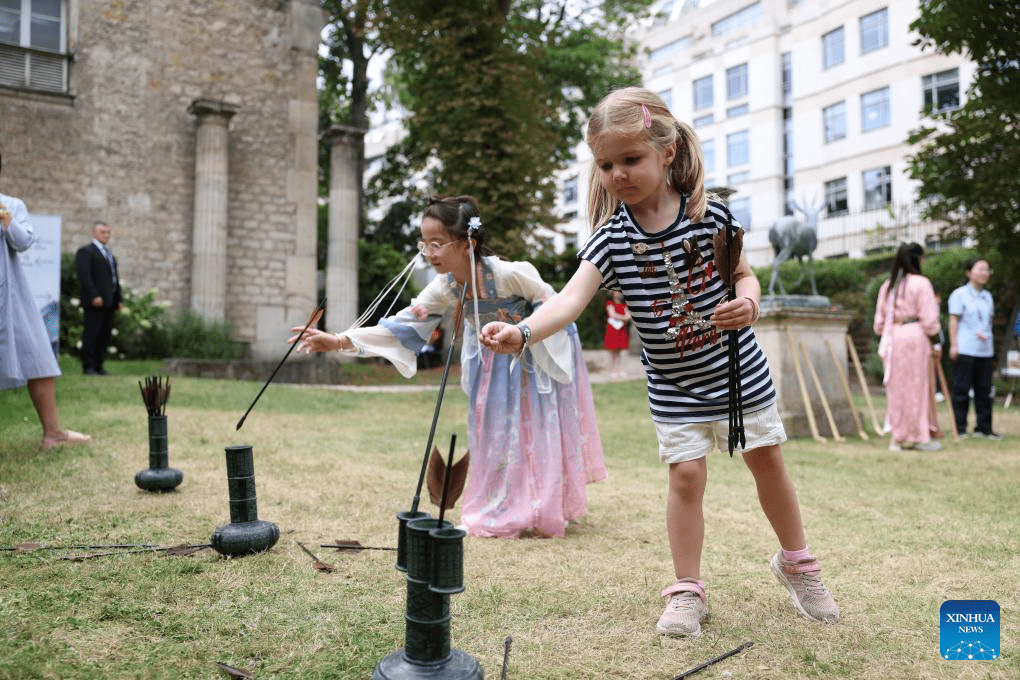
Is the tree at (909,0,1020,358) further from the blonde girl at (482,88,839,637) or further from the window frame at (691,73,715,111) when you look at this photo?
the window frame at (691,73,715,111)

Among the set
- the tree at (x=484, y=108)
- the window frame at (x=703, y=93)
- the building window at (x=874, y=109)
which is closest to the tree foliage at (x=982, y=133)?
the tree at (x=484, y=108)

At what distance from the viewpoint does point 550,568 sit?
324cm

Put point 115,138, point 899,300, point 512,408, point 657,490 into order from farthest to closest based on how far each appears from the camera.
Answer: point 115,138 → point 899,300 → point 657,490 → point 512,408

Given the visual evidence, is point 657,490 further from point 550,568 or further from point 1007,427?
point 1007,427

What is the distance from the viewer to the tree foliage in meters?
8.60

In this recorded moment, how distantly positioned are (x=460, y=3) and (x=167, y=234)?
6.66 m

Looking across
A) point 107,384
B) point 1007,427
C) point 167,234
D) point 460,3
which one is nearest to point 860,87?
point 460,3

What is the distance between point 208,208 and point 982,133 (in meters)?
12.0

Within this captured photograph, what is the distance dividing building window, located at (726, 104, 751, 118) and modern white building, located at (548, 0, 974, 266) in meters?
0.05

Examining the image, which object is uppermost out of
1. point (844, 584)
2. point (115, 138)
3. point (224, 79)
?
point (224, 79)

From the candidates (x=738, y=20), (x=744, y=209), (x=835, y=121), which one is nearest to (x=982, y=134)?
(x=835, y=121)

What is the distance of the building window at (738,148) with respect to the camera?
124 ft

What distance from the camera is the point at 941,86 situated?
90.1 ft

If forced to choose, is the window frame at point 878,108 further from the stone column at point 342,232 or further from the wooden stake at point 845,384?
the wooden stake at point 845,384
